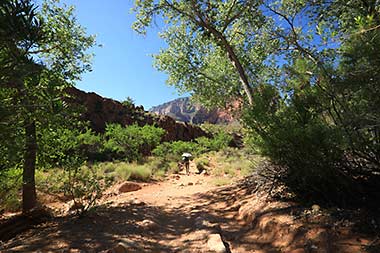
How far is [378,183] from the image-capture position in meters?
3.23

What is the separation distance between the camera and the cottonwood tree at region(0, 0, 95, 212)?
8.38ft

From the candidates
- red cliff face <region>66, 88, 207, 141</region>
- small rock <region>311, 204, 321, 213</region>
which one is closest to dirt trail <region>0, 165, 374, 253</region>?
small rock <region>311, 204, 321, 213</region>

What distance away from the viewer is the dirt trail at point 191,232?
9.64 feet

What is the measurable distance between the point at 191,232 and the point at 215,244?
0.88 metres

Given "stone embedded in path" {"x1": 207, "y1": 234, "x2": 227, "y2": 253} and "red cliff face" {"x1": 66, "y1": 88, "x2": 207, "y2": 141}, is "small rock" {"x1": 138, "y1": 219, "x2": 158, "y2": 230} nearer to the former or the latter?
"stone embedded in path" {"x1": 207, "y1": 234, "x2": 227, "y2": 253}

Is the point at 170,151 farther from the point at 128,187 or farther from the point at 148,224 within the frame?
the point at 148,224

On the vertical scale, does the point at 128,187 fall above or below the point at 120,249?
below

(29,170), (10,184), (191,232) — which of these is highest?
(29,170)

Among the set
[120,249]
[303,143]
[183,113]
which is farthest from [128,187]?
[183,113]

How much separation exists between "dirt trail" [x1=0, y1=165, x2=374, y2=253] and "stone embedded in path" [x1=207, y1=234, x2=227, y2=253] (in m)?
0.05

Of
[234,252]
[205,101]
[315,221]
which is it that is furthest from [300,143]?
[205,101]

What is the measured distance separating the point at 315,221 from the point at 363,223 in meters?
0.51

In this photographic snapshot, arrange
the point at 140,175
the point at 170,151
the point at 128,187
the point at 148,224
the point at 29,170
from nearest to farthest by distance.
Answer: the point at 148,224
the point at 29,170
the point at 128,187
the point at 140,175
the point at 170,151

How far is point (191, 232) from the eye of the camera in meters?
4.21
